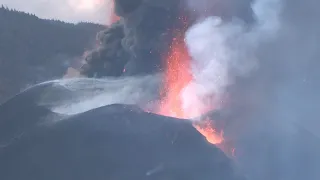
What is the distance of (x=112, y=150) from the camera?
123ft

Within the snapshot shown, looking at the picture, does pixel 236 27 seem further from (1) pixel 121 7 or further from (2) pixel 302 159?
(2) pixel 302 159

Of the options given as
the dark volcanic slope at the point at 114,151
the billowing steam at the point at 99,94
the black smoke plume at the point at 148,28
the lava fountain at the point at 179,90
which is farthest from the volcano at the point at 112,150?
the black smoke plume at the point at 148,28

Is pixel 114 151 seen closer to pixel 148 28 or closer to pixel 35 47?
pixel 148 28

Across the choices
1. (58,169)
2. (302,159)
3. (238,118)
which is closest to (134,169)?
(58,169)

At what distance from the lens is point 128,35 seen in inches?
1678

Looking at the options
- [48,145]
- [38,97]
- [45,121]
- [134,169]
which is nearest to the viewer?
[134,169]

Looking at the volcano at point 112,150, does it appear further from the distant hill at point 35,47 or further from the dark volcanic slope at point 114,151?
the distant hill at point 35,47

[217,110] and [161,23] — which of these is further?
[161,23]

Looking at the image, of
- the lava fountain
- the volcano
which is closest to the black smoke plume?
the lava fountain

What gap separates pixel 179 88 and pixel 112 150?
6.03m

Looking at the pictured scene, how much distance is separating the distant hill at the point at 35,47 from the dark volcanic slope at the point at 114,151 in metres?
21.7

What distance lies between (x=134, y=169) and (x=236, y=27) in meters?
10.8

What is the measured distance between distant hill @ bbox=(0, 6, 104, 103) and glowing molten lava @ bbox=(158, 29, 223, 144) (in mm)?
23128

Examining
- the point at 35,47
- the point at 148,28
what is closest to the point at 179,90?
the point at 148,28
